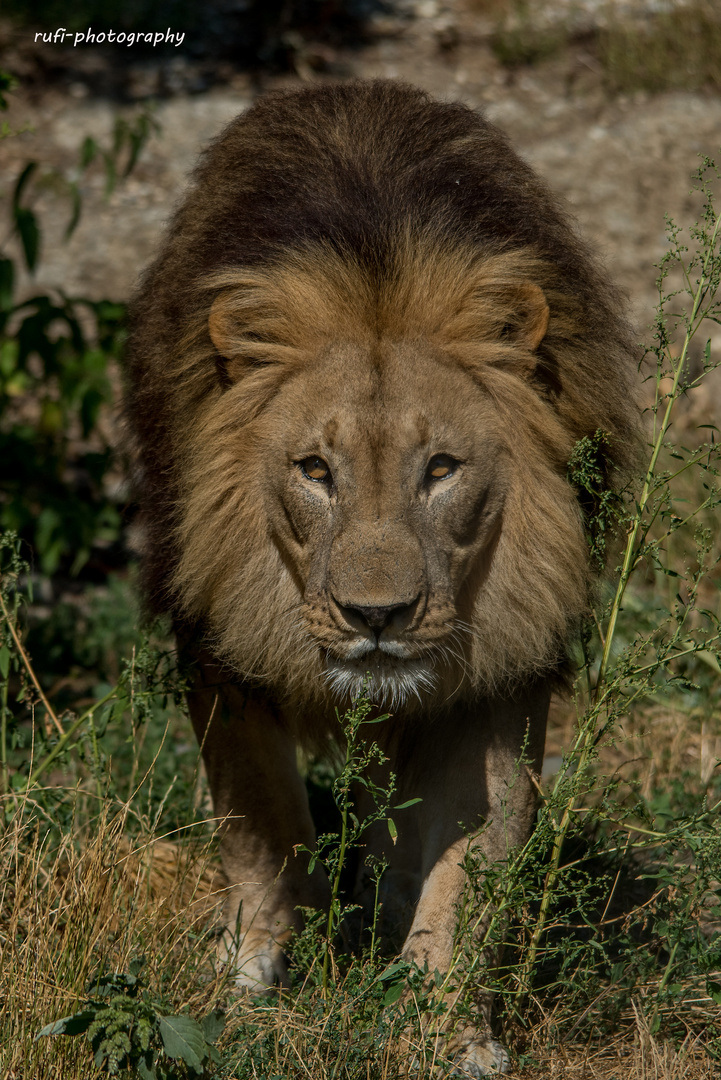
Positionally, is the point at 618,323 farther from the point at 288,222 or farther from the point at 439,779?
the point at 439,779

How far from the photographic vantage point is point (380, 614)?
9.68ft

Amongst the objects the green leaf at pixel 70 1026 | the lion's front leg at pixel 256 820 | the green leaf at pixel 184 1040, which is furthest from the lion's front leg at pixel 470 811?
the green leaf at pixel 70 1026

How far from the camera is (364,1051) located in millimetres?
3068

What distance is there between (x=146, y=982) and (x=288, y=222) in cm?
199

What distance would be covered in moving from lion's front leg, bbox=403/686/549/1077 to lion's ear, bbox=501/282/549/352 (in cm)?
102

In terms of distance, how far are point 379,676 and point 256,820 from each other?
1.16 meters

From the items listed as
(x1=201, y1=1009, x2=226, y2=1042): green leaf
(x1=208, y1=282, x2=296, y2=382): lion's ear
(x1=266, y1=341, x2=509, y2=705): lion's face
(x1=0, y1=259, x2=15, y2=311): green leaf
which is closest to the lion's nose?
(x1=266, y1=341, x2=509, y2=705): lion's face

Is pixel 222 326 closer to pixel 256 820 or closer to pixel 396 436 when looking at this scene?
pixel 396 436

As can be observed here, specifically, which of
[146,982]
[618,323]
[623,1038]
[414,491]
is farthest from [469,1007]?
[618,323]

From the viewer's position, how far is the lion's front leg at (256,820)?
3.96m

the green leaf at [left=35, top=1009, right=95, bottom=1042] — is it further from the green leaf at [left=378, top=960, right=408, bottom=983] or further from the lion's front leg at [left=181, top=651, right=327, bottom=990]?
the lion's front leg at [left=181, top=651, right=327, bottom=990]

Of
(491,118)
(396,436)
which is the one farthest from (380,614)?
(491,118)

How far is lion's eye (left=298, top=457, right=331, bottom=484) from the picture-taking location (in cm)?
319

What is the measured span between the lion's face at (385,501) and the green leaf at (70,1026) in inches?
38.0
